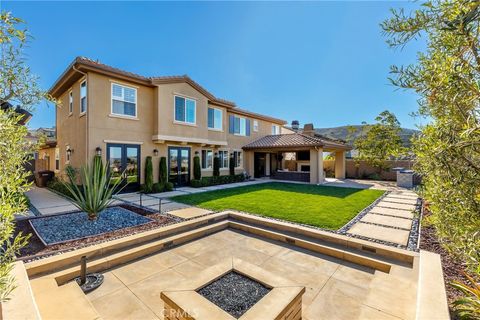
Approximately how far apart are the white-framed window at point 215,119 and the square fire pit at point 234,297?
1428 centimetres

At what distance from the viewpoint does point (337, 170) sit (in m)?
20.8

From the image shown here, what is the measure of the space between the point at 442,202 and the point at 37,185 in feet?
72.4

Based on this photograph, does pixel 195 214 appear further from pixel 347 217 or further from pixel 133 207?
pixel 347 217

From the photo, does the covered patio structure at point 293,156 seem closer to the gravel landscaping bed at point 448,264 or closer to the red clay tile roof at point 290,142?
the red clay tile roof at point 290,142

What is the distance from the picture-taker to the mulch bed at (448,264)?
3360mm

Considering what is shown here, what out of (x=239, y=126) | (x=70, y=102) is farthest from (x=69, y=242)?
(x=239, y=126)

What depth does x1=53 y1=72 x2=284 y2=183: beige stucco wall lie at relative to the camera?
10.8m


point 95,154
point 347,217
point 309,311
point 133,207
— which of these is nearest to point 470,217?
point 309,311

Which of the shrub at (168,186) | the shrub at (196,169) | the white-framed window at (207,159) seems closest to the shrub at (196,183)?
the shrub at (196,169)

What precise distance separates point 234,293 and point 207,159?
1470 centimetres

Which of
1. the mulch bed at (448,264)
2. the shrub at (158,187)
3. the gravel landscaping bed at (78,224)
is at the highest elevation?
the shrub at (158,187)

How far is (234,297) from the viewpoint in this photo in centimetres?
281

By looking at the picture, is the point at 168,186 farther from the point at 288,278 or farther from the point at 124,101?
the point at 288,278

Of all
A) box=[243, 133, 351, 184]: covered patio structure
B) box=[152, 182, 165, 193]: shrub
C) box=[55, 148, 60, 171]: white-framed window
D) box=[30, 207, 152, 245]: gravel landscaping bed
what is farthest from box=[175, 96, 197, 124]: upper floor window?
box=[55, 148, 60, 171]: white-framed window
